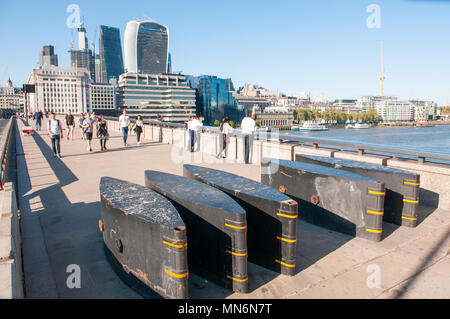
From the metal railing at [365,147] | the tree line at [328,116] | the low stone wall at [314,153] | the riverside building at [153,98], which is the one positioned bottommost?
the low stone wall at [314,153]

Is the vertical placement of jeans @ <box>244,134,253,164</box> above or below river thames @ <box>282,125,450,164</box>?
above

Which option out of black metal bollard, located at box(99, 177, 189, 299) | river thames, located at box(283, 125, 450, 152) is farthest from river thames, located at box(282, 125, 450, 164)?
black metal bollard, located at box(99, 177, 189, 299)

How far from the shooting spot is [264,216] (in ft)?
13.9

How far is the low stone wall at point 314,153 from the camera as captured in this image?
6.64 metres

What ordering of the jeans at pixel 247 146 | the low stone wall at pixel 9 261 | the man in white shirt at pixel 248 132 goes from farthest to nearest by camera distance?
the jeans at pixel 247 146, the man in white shirt at pixel 248 132, the low stone wall at pixel 9 261

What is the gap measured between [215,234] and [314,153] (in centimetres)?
618

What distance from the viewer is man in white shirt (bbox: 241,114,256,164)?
434 inches

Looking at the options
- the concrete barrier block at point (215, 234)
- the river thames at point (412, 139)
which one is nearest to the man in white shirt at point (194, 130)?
the river thames at point (412, 139)

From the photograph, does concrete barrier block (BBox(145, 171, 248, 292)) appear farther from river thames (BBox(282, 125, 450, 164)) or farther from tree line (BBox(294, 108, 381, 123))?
tree line (BBox(294, 108, 381, 123))

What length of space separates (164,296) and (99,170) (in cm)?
774

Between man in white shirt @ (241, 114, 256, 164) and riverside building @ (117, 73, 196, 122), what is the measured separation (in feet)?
472

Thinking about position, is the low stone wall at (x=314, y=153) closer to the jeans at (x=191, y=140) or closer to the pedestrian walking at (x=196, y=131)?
the pedestrian walking at (x=196, y=131)

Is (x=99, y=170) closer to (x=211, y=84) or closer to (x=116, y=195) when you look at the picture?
(x=116, y=195)

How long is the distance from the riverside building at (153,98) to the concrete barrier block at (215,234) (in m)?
151
